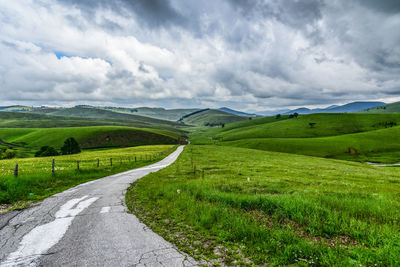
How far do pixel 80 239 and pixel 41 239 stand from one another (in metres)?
1.61

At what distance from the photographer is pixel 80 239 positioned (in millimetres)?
7512

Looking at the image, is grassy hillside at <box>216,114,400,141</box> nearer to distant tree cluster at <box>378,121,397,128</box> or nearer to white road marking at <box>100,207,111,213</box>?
distant tree cluster at <box>378,121,397,128</box>

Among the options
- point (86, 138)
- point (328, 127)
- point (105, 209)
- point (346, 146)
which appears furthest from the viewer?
point (328, 127)

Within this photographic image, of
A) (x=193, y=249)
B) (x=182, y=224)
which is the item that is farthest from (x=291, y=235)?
(x=182, y=224)

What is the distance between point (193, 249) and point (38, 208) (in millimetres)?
10667

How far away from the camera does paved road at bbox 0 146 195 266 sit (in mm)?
6105

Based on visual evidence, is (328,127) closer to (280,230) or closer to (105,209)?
(280,230)

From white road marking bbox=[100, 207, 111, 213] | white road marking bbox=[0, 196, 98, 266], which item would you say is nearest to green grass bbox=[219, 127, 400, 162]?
white road marking bbox=[100, 207, 111, 213]

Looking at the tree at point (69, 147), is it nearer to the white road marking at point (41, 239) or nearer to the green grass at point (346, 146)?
the green grass at point (346, 146)

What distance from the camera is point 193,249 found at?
6.78 meters

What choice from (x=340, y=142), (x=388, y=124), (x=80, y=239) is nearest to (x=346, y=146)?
(x=340, y=142)

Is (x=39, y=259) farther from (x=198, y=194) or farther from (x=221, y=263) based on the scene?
(x=198, y=194)

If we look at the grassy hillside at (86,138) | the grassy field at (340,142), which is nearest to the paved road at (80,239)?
the grassy field at (340,142)

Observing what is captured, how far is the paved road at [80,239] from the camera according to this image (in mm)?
6105
